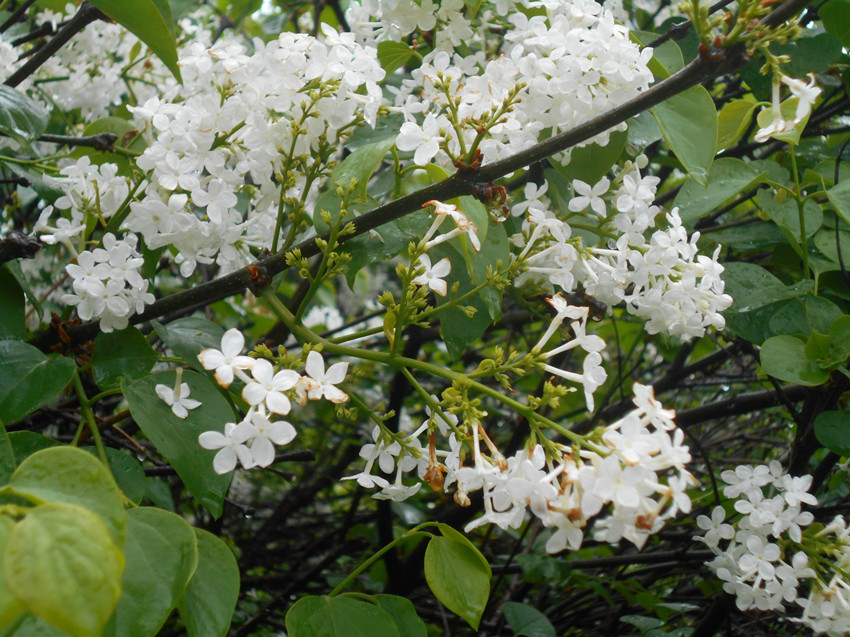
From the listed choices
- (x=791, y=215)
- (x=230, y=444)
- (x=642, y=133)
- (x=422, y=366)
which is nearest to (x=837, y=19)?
(x=791, y=215)

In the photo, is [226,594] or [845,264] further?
[845,264]

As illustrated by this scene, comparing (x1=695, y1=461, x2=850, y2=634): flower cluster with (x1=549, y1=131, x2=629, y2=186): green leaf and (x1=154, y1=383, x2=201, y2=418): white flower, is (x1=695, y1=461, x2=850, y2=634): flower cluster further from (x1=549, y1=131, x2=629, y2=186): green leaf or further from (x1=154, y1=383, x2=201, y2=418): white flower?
(x1=154, y1=383, x2=201, y2=418): white flower

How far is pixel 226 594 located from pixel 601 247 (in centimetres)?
76

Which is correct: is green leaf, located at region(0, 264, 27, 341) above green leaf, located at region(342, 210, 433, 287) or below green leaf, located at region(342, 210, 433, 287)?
above

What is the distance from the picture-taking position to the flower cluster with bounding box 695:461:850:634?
3.58 ft

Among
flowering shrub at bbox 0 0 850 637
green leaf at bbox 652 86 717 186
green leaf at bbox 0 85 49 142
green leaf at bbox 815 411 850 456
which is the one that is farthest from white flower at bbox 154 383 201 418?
green leaf at bbox 815 411 850 456

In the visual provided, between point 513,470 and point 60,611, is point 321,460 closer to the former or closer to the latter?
point 513,470

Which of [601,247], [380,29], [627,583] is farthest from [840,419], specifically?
[380,29]

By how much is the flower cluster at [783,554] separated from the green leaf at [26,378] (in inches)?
41.2

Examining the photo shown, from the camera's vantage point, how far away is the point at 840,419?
1.16 meters

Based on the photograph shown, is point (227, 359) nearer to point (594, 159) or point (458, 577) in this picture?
point (458, 577)

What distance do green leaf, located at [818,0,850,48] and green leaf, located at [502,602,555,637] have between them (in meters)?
1.30

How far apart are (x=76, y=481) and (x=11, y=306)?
0.59m

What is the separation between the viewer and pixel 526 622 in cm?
146
